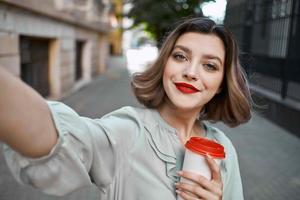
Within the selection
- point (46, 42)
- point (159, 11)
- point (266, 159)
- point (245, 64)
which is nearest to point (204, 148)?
point (245, 64)

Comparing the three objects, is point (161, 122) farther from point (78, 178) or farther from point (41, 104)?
point (41, 104)

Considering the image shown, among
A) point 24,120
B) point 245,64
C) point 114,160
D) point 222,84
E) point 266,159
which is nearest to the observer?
point 24,120

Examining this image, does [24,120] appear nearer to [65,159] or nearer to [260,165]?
[65,159]

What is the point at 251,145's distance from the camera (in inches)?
239

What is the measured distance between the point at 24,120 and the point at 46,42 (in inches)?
356

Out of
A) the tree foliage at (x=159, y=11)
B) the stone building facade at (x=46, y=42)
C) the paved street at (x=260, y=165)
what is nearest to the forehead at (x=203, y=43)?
the paved street at (x=260, y=165)

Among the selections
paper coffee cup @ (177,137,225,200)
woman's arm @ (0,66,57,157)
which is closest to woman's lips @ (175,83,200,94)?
paper coffee cup @ (177,137,225,200)

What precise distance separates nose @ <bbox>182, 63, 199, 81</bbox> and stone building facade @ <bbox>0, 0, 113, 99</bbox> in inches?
195

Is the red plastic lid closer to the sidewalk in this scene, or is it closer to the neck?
the neck

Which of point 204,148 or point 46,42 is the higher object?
point 46,42

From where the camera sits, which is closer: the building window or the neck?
the neck

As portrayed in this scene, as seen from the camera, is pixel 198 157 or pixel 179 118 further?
pixel 179 118

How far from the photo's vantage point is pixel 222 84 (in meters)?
1.65

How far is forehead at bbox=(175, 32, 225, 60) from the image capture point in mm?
1467
